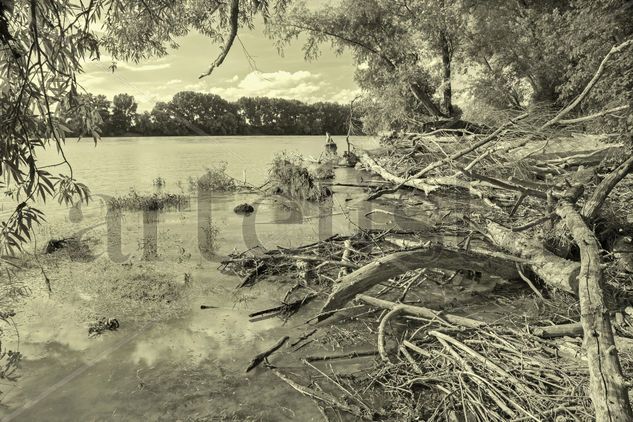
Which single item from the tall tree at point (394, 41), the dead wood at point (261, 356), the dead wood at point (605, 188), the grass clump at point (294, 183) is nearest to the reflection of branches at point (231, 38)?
the dead wood at point (261, 356)

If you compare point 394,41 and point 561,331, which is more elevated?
point 394,41

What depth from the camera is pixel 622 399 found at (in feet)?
7.50

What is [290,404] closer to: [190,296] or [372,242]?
[190,296]

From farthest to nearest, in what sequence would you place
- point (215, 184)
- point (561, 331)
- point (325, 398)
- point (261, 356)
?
point (215, 184)
point (261, 356)
point (561, 331)
point (325, 398)

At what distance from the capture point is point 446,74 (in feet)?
69.6

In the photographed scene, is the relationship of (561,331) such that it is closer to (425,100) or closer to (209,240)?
(209,240)

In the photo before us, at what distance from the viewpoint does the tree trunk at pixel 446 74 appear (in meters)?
20.9

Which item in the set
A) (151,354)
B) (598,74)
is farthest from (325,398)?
(598,74)

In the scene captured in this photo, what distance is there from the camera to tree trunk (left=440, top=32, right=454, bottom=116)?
2089 cm

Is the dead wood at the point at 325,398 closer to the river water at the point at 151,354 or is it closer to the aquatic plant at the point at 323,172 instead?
the river water at the point at 151,354

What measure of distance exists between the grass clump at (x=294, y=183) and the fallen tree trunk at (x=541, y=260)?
27.9ft

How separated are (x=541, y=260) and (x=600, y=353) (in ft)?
8.83

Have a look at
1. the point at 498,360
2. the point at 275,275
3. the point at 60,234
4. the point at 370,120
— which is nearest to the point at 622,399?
the point at 498,360

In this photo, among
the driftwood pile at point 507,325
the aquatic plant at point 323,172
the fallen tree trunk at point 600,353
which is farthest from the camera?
the aquatic plant at point 323,172
